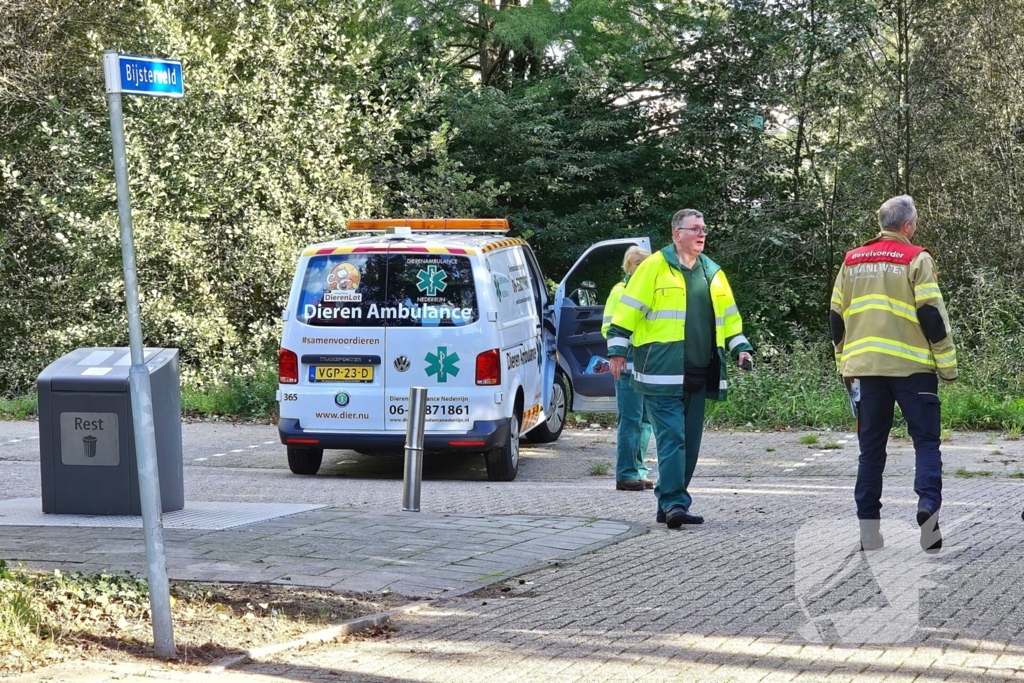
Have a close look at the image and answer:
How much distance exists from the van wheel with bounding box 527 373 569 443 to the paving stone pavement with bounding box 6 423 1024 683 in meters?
3.23

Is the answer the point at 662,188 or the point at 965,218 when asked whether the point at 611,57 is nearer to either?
the point at 662,188

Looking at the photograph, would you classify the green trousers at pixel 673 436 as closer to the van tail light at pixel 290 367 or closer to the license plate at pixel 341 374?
the license plate at pixel 341 374

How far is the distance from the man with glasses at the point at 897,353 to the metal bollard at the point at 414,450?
299cm

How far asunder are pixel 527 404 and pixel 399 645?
240 inches

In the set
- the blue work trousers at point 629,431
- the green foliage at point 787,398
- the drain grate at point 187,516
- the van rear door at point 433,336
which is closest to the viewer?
the drain grate at point 187,516

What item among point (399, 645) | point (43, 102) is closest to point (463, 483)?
point (399, 645)

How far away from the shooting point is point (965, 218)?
17953 millimetres

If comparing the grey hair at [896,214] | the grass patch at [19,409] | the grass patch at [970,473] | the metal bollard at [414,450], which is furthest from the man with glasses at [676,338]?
the grass patch at [19,409]

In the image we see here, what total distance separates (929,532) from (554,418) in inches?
256

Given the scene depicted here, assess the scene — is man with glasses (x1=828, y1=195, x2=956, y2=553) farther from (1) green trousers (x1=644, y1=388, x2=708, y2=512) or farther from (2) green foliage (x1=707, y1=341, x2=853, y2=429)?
(2) green foliage (x1=707, y1=341, x2=853, y2=429)

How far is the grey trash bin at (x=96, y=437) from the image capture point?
26.8ft

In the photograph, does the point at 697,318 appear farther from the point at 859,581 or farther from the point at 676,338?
the point at 859,581

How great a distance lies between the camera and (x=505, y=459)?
1061 cm

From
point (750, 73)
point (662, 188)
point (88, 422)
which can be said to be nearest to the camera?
point (88, 422)
